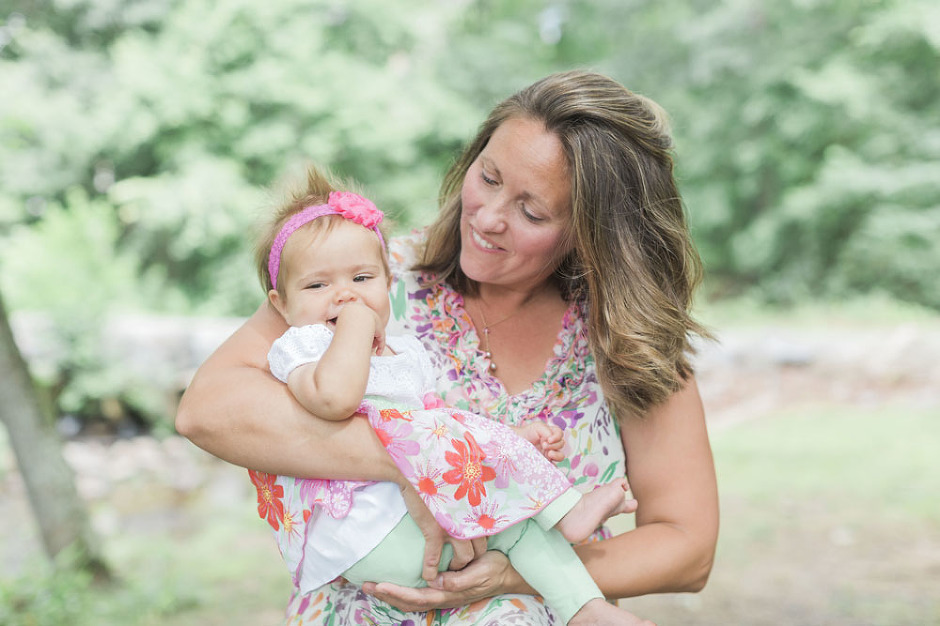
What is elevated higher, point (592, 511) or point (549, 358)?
point (549, 358)

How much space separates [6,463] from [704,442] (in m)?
5.89

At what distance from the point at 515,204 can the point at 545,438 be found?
518mm

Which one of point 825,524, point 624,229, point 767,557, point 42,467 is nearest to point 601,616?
point 624,229

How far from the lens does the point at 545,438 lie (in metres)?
1.71

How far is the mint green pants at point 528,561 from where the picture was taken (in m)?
1.57

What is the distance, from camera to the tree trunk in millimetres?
3643

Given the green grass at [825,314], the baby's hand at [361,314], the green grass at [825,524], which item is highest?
the baby's hand at [361,314]

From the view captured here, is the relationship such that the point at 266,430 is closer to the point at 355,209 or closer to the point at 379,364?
the point at 379,364

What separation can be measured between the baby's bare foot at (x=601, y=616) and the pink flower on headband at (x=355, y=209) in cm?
85

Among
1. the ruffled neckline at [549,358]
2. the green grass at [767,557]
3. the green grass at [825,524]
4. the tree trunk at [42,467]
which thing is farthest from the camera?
the green grass at [825,524]

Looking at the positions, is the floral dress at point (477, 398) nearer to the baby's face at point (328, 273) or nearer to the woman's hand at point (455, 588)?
the woman's hand at point (455, 588)

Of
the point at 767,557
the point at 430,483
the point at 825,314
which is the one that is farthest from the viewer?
the point at 825,314

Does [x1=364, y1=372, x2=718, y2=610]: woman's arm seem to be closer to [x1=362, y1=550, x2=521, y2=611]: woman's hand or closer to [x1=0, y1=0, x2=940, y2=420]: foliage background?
[x1=362, y1=550, x2=521, y2=611]: woman's hand

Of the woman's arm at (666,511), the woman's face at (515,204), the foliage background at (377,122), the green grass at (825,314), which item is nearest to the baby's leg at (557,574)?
the woman's arm at (666,511)
